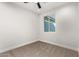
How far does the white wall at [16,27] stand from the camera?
233cm

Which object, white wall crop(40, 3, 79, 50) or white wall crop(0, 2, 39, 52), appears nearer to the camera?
white wall crop(0, 2, 39, 52)

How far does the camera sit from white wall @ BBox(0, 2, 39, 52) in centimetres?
233

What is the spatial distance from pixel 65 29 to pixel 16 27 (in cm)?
186

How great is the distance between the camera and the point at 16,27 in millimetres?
2574

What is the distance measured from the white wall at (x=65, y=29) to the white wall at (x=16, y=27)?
1.11ft

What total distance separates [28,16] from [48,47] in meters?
1.34

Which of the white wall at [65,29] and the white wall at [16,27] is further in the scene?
the white wall at [65,29]

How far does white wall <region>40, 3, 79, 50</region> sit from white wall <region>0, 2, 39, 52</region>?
1.11 feet

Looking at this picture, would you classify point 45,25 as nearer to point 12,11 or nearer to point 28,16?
point 28,16

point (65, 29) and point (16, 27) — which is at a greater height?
point (16, 27)

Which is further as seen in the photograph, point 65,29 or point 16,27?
point 65,29

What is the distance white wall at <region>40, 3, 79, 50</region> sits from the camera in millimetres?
2582

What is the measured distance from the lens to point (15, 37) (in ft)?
8.00

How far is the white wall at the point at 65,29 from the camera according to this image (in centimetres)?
258
